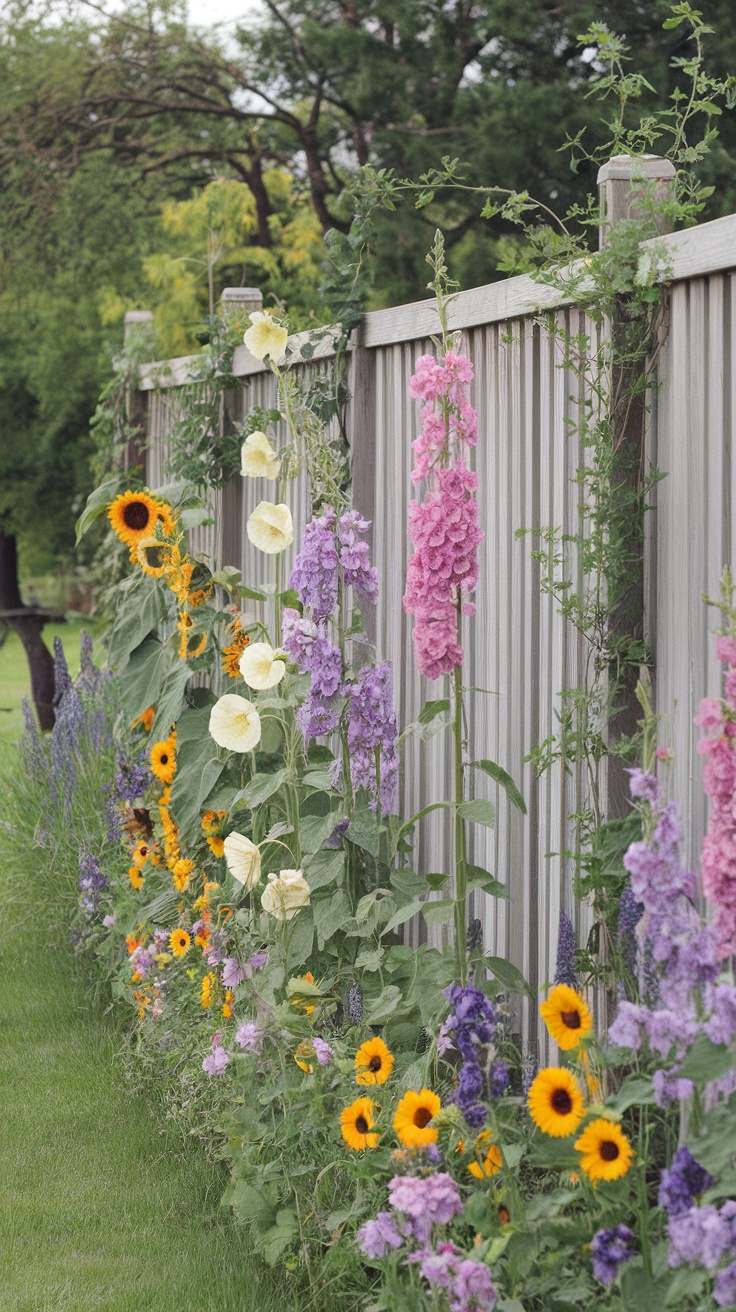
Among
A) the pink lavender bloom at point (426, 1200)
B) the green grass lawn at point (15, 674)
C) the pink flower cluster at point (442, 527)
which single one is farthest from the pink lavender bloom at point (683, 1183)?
the green grass lawn at point (15, 674)

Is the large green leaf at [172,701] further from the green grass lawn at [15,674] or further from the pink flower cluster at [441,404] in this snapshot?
the green grass lawn at [15,674]

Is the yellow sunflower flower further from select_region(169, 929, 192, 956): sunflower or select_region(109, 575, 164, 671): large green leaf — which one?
select_region(169, 929, 192, 956): sunflower

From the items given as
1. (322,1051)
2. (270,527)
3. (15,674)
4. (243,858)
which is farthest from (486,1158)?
(15,674)

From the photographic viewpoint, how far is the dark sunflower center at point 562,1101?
1979 millimetres

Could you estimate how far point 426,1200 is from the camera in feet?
6.55

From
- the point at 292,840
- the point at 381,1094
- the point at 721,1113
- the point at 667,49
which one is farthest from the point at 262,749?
the point at 667,49

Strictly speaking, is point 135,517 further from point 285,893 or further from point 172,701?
point 285,893

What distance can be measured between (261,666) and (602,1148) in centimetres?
139

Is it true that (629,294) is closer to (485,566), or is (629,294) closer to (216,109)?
(485,566)

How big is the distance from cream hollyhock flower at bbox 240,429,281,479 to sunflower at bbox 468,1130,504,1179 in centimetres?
168

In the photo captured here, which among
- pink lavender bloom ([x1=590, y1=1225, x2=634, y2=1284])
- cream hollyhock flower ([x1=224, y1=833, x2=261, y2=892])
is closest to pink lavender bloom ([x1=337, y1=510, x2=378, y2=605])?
cream hollyhock flower ([x1=224, y1=833, x2=261, y2=892])

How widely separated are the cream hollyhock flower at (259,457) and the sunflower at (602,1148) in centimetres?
187

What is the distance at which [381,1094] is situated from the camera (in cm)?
259

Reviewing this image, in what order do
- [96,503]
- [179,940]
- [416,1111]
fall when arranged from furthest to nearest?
[96,503] < [179,940] < [416,1111]
